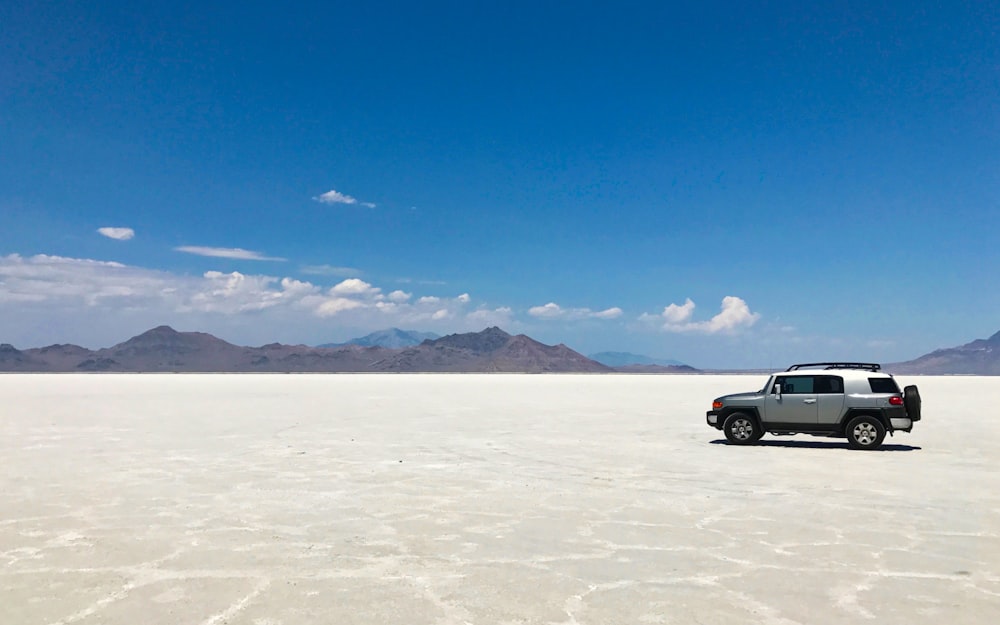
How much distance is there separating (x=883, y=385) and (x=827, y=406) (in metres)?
1.37

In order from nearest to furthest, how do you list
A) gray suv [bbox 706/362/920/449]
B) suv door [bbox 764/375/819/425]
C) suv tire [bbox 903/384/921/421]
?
1. suv tire [bbox 903/384/921/421]
2. gray suv [bbox 706/362/920/449]
3. suv door [bbox 764/375/819/425]

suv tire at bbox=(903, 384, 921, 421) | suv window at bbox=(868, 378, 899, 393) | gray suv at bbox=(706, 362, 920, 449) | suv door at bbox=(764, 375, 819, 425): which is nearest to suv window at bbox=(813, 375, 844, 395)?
gray suv at bbox=(706, 362, 920, 449)

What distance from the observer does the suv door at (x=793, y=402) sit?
60.6 ft

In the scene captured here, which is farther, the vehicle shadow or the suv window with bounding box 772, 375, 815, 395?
the suv window with bounding box 772, 375, 815, 395

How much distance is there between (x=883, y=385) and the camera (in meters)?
18.0

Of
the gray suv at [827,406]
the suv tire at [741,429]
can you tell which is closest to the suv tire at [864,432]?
the gray suv at [827,406]

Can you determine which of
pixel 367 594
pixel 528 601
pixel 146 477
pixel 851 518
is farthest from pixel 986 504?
pixel 146 477

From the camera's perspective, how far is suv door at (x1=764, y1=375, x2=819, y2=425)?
1847 centimetres

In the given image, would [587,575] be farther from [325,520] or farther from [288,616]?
[325,520]

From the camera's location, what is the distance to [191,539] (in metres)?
9.19

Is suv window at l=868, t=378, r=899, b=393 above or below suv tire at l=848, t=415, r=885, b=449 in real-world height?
above

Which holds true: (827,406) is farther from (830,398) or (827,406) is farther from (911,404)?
(911,404)

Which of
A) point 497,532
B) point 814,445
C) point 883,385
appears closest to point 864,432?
point 883,385

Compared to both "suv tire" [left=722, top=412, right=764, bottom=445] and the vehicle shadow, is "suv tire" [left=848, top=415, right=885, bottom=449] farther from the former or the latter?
"suv tire" [left=722, top=412, right=764, bottom=445]
